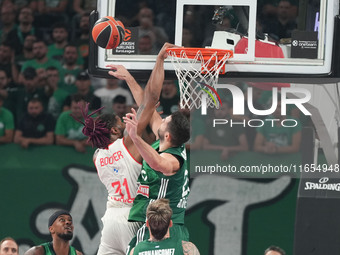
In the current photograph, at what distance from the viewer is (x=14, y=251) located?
8602 mm

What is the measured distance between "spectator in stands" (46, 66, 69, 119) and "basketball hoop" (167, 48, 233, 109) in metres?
2.87

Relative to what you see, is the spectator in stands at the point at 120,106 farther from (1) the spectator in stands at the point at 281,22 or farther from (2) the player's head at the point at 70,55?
(1) the spectator in stands at the point at 281,22

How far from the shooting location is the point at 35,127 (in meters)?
10.3

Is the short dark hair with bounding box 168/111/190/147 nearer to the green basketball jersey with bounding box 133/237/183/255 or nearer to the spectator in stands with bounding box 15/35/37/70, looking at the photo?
the green basketball jersey with bounding box 133/237/183/255

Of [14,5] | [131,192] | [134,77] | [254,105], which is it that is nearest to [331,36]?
[254,105]

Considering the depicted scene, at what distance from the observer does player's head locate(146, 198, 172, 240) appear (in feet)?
21.5

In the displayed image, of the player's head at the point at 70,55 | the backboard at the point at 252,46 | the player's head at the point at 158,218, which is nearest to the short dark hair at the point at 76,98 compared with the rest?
the player's head at the point at 70,55

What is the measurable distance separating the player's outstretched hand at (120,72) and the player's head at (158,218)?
1573mm

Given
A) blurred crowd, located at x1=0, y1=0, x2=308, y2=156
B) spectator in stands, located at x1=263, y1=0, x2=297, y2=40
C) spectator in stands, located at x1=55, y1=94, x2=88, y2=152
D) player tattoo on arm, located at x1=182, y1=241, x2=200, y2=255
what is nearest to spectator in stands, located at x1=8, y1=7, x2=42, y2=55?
blurred crowd, located at x1=0, y1=0, x2=308, y2=156

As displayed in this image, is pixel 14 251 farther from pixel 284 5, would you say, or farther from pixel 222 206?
pixel 284 5

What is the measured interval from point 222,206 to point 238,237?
410mm

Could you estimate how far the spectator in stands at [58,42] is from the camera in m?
11.0

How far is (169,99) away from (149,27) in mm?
1187

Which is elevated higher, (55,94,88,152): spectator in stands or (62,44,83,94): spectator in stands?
(62,44,83,94): spectator in stands
